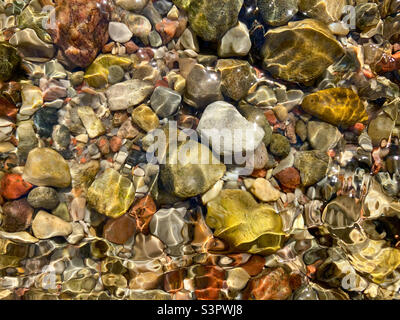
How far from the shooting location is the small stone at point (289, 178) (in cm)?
350

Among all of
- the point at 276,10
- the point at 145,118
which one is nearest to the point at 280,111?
the point at 276,10

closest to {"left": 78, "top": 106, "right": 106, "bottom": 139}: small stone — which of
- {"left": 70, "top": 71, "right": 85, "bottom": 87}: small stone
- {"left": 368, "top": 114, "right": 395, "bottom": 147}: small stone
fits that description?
{"left": 70, "top": 71, "right": 85, "bottom": 87}: small stone

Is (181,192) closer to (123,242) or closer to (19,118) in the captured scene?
(123,242)

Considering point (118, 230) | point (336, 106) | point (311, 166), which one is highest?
point (336, 106)

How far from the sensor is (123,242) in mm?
3268

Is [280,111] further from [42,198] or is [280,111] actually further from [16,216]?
[16,216]

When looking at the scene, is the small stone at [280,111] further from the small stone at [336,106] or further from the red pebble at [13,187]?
the red pebble at [13,187]

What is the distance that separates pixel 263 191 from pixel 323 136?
1069mm

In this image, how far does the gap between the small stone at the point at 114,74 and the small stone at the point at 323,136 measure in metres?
2.55

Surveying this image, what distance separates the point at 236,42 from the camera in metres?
3.52

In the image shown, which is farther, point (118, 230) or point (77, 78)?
point (77, 78)

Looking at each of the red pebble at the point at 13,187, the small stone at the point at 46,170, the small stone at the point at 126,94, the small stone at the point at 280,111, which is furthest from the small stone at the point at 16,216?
the small stone at the point at 280,111

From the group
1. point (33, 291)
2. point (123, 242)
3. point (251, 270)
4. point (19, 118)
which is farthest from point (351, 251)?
point (19, 118)

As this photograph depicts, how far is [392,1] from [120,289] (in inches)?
204
